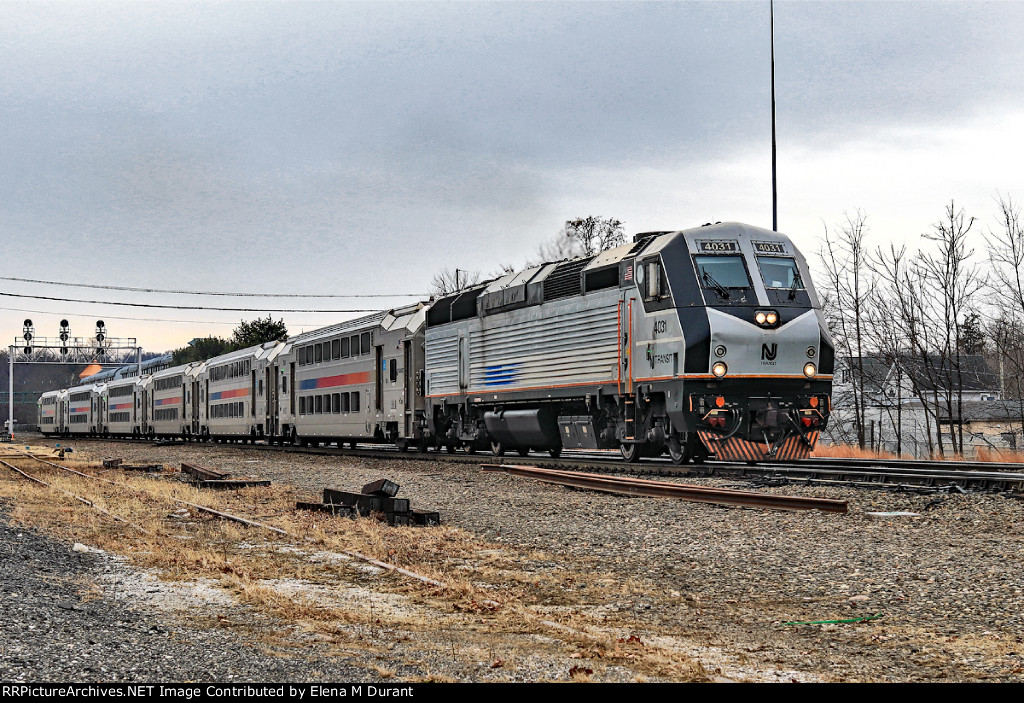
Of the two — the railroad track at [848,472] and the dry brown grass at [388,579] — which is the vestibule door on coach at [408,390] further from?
the dry brown grass at [388,579]

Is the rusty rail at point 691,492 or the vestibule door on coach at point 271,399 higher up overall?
the vestibule door on coach at point 271,399

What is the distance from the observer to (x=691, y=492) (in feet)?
45.6

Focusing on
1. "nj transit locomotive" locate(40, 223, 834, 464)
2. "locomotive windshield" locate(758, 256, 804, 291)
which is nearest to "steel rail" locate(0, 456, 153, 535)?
"nj transit locomotive" locate(40, 223, 834, 464)

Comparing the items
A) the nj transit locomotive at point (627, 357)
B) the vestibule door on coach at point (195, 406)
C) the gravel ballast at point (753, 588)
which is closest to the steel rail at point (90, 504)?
the gravel ballast at point (753, 588)

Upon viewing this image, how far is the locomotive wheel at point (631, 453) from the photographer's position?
19.8 metres

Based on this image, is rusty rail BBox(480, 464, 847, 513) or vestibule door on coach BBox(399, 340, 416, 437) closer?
rusty rail BBox(480, 464, 847, 513)

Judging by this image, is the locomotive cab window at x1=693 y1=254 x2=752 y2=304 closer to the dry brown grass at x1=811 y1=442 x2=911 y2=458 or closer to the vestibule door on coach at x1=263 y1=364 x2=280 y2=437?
the dry brown grass at x1=811 y1=442 x2=911 y2=458

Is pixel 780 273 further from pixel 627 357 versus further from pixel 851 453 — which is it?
pixel 851 453

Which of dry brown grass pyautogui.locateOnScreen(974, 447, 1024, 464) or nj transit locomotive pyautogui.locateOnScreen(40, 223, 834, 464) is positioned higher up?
nj transit locomotive pyautogui.locateOnScreen(40, 223, 834, 464)

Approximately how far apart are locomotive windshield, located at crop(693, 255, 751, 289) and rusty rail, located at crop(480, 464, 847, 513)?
13.5ft

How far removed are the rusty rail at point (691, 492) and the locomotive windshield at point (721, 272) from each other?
13.5 ft

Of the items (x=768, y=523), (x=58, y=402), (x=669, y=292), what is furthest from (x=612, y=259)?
(x=58, y=402)

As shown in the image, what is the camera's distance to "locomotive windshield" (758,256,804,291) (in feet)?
59.1
